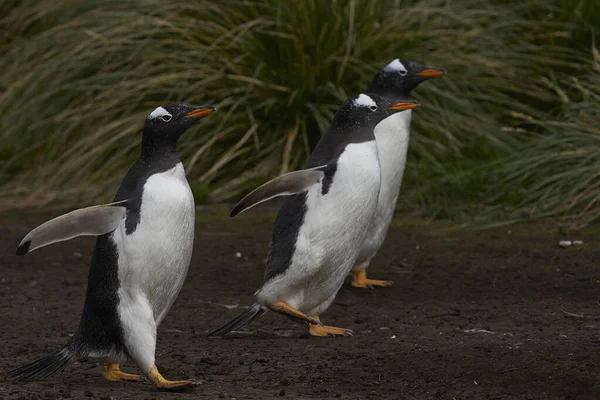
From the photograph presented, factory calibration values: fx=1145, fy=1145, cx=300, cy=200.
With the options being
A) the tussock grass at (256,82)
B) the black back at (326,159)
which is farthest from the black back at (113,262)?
the tussock grass at (256,82)

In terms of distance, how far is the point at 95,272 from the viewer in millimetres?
3986

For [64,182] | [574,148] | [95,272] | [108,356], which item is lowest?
[64,182]

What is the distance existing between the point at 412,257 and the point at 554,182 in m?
1.33

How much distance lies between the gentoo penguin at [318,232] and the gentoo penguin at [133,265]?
730mm

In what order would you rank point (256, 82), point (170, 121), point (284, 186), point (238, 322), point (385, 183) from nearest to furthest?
point (170, 121), point (284, 186), point (238, 322), point (385, 183), point (256, 82)

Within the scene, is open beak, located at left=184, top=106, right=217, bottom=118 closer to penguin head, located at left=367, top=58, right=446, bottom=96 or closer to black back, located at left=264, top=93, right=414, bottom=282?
black back, located at left=264, top=93, right=414, bottom=282

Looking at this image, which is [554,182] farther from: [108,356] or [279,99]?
[108,356]

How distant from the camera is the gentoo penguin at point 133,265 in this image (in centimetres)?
389

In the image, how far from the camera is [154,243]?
3.93 metres

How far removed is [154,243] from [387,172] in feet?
6.80

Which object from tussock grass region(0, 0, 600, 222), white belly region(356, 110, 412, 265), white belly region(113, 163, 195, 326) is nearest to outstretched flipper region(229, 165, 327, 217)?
white belly region(113, 163, 195, 326)

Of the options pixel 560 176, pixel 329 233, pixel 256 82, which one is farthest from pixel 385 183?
pixel 256 82

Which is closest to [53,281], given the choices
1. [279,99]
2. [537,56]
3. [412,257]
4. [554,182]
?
[412,257]

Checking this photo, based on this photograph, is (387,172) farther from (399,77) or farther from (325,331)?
(325,331)
